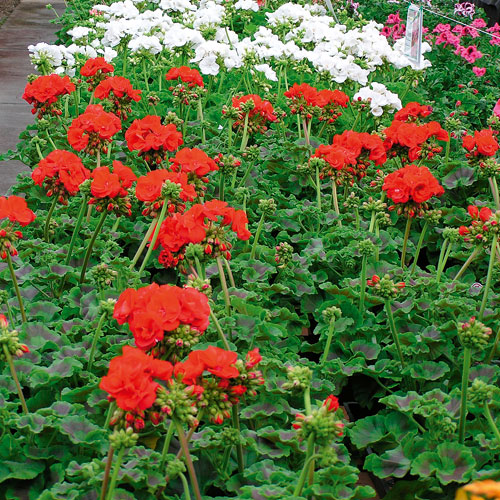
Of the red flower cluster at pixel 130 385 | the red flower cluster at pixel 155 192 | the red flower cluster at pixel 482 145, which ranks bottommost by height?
the red flower cluster at pixel 482 145

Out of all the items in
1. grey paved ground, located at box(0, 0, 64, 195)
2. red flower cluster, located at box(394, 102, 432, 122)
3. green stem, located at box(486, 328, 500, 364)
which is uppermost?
red flower cluster, located at box(394, 102, 432, 122)

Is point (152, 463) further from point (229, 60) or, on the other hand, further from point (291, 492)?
point (229, 60)

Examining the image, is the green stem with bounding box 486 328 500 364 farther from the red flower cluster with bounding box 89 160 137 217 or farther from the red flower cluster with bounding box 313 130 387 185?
the red flower cluster with bounding box 89 160 137 217

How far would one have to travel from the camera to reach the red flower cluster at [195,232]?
7.64 feet

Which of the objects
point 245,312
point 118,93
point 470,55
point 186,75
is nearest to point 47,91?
point 118,93

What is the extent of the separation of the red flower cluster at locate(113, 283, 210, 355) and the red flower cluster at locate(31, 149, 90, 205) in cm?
113

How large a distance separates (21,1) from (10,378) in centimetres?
1055

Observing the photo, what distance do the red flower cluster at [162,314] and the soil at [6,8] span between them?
9.06 metres

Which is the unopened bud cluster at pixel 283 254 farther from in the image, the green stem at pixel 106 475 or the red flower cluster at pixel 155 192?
the green stem at pixel 106 475

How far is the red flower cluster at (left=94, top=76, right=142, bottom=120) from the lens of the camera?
3818 millimetres

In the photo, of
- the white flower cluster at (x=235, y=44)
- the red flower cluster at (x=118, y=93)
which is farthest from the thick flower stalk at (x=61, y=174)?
the white flower cluster at (x=235, y=44)

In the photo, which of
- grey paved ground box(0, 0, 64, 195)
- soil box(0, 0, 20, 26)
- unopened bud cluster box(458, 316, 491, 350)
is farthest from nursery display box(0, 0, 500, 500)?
soil box(0, 0, 20, 26)

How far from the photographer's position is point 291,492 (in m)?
1.90

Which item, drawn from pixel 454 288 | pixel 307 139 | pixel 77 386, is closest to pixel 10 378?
pixel 77 386
